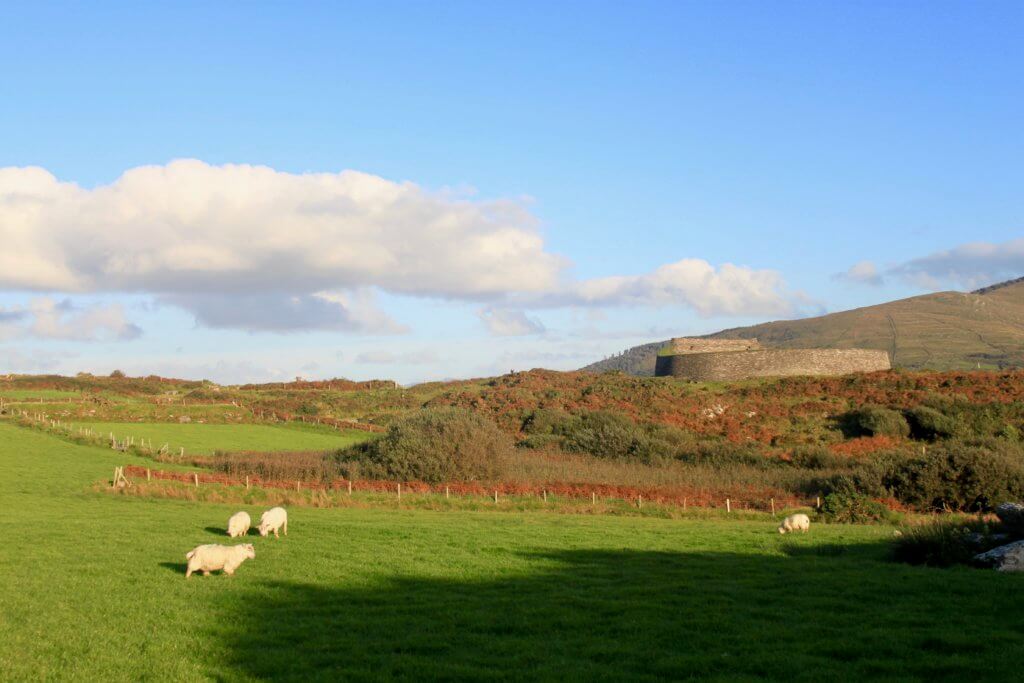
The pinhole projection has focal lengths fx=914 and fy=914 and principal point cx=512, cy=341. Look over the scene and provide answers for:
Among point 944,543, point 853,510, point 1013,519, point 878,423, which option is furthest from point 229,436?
point 1013,519

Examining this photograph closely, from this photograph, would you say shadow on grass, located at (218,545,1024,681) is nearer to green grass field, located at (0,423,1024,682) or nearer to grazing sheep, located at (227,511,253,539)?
green grass field, located at (0,423,1024,682)

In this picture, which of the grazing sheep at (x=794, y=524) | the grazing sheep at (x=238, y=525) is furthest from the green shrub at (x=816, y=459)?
the grazing sheep at (x=238, y=525)

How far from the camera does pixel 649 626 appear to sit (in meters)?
13.8

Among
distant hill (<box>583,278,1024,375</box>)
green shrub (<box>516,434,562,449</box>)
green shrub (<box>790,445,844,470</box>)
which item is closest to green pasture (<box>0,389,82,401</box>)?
green shrub (<box>516,434,562,449</box>)

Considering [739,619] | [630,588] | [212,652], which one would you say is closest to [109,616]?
[212,652]

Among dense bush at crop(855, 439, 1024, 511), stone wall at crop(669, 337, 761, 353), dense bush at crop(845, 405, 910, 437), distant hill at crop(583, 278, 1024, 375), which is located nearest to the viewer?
dense bush at crop(855, 439, 1024, 511)

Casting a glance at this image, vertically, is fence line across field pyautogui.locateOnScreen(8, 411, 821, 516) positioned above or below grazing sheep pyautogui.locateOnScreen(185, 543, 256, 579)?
below

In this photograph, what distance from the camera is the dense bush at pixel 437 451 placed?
48.3 metres

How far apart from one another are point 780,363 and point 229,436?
44662 millimetres

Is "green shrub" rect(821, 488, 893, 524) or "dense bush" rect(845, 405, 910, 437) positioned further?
"dense bush" rect(845, 405, 910, 437)

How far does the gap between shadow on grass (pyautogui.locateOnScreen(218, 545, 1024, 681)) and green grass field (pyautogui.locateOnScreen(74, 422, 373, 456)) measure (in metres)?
42.1

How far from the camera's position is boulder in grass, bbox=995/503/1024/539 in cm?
1885

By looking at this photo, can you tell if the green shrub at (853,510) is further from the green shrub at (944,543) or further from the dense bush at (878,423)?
the dense bush at (878,423)

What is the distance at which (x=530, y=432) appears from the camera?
6506 centimetres
